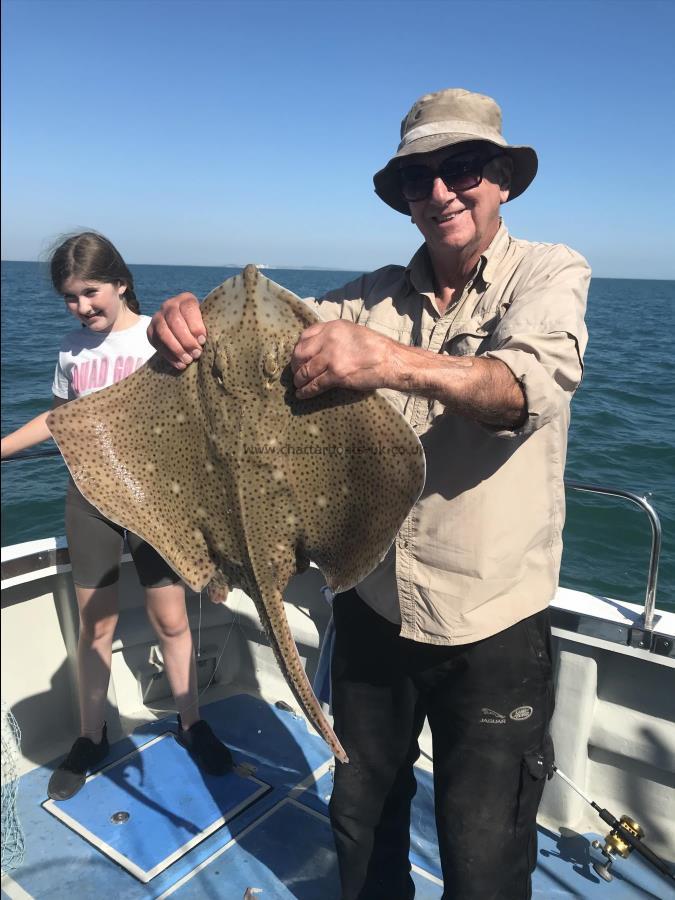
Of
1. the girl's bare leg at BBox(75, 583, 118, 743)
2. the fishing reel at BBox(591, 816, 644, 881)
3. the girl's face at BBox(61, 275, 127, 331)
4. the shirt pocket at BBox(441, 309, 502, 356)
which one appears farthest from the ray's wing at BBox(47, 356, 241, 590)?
the fishing reel at BBox(591, 816, 644, 881)

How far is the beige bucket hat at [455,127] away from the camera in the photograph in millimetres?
2418

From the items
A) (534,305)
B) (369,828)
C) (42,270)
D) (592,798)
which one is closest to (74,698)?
(369,828)

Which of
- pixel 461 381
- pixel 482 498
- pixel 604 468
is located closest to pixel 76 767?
pixel 482 498

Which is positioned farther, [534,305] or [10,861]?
[10,861]

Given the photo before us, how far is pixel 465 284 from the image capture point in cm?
261

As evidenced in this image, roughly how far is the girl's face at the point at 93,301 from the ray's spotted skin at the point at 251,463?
4.94 feet

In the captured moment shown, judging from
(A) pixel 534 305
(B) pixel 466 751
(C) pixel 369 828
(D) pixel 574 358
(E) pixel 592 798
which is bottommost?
(E) pixel 592 798

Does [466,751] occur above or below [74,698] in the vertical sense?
above

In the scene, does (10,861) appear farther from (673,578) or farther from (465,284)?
(673,578)

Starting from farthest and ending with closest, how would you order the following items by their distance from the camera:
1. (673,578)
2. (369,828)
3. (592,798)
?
(673,578) < (592,798) < (369,828)

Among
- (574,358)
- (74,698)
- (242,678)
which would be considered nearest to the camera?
(574,358)

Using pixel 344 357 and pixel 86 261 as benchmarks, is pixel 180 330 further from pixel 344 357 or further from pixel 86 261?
pixel 86 261

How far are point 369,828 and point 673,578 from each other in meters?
7.22

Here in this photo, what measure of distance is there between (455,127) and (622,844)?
3.49 m
